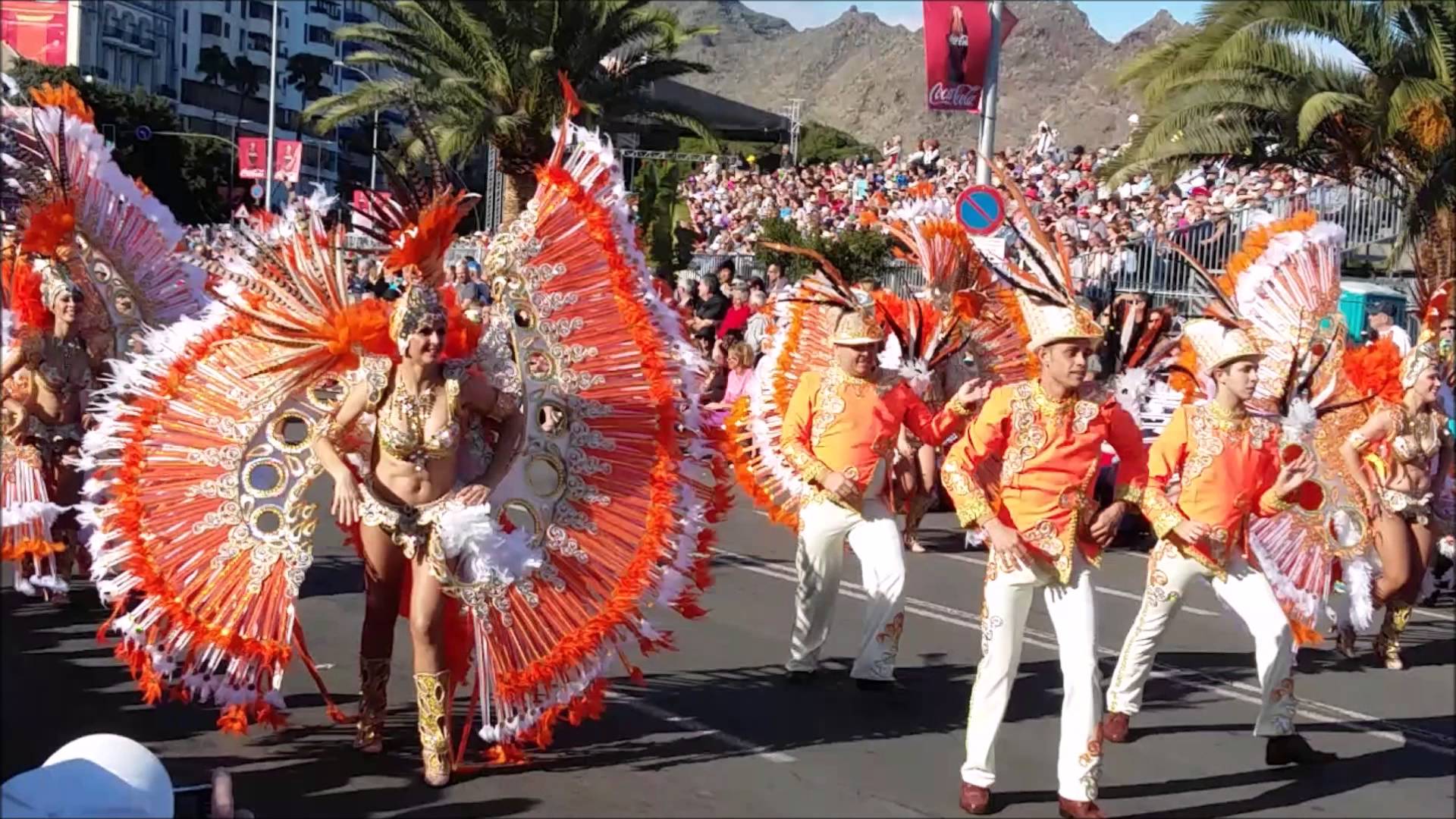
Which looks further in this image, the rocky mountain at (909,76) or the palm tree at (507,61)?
the rocky mountain at (909,76)

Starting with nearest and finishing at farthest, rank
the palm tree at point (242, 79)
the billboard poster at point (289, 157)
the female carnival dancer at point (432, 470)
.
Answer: the female carnival dancer at point (432, 470)
the billboard poster at point (289, 157)
the palm tree at point (242, 79)

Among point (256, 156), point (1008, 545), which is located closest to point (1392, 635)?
point (1008, 545)

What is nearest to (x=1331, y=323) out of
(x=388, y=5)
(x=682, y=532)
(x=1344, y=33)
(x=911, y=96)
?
(x=682, y=532)

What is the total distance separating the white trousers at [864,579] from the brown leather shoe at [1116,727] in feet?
3.72

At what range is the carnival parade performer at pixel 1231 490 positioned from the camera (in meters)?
6.79

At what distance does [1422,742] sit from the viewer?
7.70 m

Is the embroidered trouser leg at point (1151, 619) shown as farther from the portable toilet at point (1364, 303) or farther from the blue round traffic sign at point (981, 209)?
the portable toilet at point (1364, 303)

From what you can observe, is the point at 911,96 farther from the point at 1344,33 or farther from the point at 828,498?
the point at 828,498

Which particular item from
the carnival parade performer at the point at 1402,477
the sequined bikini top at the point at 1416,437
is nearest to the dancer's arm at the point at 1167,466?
the carnival parade performer at the point at 1402,477

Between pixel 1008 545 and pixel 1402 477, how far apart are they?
13.8 feet

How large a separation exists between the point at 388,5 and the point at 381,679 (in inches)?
814

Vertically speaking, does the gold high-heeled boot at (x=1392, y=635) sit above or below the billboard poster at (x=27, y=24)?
below

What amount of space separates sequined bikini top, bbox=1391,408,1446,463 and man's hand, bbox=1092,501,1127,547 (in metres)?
3.63

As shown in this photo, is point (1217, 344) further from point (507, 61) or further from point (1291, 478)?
point (507, 61)
